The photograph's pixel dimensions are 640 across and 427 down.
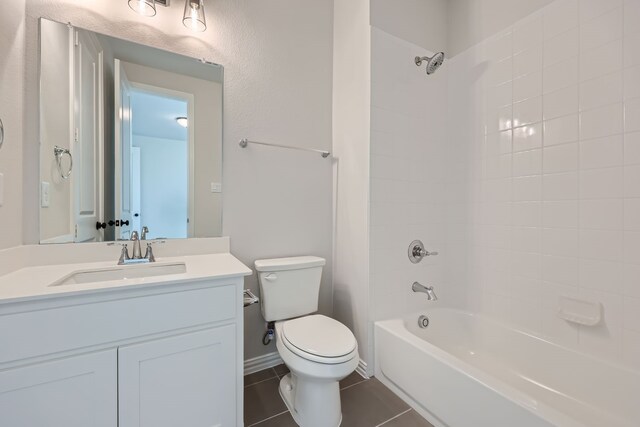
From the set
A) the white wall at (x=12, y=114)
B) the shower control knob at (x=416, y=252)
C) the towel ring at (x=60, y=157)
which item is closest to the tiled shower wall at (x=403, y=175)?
the shower control knob at (x=416, y=252)

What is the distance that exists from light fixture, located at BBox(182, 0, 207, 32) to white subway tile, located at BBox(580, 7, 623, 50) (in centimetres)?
196

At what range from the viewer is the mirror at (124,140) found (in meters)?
1.25

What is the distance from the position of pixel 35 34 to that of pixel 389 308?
7.47 feet

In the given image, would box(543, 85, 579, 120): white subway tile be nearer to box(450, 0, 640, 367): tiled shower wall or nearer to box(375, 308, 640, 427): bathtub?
box(450, 0, 640, 367): tiled shower wall

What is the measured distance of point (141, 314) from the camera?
96 cm

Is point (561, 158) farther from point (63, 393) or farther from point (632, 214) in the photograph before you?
point (63, 393)

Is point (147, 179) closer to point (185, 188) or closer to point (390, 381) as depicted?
point (185, 188)

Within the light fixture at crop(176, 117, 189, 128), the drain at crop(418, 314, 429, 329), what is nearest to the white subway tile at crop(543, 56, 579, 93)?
the drain at crop(418, 314, 429, 329)

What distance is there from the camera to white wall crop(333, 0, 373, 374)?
67.3 inches

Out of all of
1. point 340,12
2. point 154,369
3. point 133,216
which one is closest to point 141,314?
point 154,369

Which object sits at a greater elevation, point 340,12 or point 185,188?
point 340,12

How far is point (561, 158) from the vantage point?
1450 mm

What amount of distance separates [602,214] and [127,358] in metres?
2.12

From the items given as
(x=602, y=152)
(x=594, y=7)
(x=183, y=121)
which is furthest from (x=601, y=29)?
(x=183, y=121)
